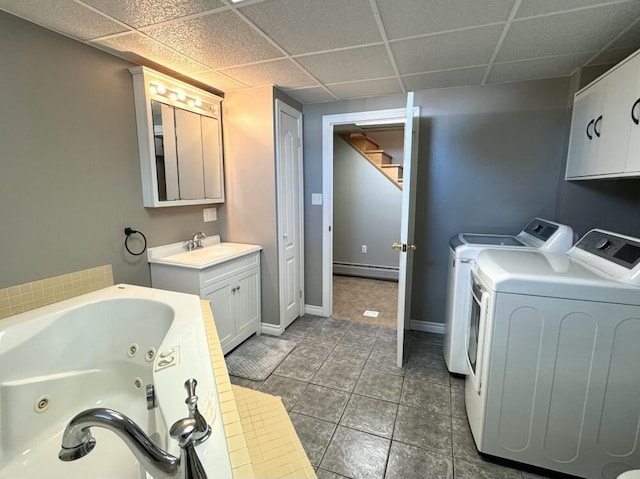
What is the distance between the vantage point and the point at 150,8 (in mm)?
1475

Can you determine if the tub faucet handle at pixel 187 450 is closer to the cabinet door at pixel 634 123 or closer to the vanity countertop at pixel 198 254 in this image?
the vanity countertop at pixel 198 254

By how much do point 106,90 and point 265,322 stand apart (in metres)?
2.18

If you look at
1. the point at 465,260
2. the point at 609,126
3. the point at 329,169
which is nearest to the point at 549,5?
the point at 609,126

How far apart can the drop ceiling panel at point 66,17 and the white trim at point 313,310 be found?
272cm

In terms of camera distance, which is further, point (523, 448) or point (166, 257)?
point (166, 257)

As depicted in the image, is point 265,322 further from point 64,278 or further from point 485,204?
point 485,204

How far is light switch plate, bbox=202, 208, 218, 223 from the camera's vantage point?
2.87m

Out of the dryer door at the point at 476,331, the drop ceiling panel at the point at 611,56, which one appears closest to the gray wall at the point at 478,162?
the drop ceiling panel at the point at 611,56

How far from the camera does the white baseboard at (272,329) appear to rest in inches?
115

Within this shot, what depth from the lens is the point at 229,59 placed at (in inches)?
81.5

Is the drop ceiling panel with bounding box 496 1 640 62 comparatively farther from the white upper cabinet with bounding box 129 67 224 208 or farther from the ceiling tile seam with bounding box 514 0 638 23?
the white upper cabinet with bounding box 129 67 224 208

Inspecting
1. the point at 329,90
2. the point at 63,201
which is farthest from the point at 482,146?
the point at 63,201

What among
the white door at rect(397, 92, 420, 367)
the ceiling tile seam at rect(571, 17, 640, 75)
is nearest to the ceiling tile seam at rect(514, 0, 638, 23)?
the ceiling tile seam at rect(571, 17, 640, 75)

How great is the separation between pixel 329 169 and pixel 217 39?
1553 mm
